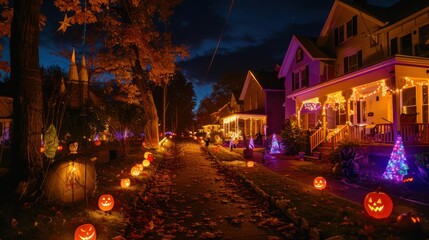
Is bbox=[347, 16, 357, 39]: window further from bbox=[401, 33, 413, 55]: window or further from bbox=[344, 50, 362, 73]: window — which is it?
bbox=[401, 33, 413, 55]: window

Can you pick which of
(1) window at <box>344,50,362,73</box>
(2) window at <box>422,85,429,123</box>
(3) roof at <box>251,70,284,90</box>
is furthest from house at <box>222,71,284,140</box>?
(2) window at <box>422,85,429,123</box>

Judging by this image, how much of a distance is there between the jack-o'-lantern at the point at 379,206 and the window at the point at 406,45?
1349 cm

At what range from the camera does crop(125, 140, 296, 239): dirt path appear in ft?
19.4

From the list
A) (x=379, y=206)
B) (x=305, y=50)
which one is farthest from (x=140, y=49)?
(x=379, y=206)

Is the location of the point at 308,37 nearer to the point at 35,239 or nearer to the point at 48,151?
the point at 48,151

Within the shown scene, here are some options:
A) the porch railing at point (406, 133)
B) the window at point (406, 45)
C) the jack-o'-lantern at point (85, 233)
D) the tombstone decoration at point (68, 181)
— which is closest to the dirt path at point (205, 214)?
the jack-o'-lantern at point (85, 233)

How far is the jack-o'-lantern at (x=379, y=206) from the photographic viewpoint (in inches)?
231

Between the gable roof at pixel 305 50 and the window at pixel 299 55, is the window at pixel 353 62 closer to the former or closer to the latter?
the gable roof at pixel 305 50

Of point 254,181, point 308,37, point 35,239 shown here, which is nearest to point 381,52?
point 308,37

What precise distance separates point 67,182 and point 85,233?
189cm

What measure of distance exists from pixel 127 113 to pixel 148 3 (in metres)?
8.40

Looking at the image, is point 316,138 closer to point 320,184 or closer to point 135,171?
Answer: point 320,184

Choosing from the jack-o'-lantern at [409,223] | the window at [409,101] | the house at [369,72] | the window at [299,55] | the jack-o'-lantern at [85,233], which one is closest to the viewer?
the jack-o'-lantern at [85,233]

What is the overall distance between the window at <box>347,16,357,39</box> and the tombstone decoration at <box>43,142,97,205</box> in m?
19.7
